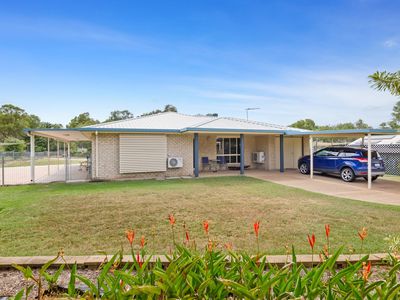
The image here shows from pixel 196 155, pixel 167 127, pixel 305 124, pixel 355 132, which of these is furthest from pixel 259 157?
pixel 305 124

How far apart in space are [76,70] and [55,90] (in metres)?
7.21

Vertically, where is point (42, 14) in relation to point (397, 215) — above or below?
above

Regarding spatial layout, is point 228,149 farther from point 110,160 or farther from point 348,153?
point 110,160

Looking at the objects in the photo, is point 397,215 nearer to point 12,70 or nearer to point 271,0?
point 271,0

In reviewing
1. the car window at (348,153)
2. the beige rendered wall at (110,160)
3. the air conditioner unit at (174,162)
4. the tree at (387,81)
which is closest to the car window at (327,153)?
the car window at (348,153)

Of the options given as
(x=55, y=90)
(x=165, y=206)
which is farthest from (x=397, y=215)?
(x=55, y=90)

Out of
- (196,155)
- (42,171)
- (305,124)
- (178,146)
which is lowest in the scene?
(42,171)

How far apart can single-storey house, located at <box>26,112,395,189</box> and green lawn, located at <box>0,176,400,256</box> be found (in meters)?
3.77

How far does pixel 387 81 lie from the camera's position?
2932mm

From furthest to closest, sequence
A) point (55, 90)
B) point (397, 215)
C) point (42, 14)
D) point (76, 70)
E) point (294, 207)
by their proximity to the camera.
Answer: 1. point (55, 90)
2. point (76, 70)
3. point (42, 14)
4. point (294, 207)
5. point (397, 215)

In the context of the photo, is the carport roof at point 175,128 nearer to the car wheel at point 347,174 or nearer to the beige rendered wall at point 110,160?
the beige rendered wall at point 110,160

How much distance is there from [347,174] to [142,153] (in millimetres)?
10573

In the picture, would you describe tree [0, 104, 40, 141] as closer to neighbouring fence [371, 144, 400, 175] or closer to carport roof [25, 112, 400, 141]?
carport roof [25, 112, 400, 141]

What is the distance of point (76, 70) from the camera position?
18.2m
